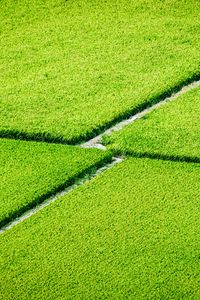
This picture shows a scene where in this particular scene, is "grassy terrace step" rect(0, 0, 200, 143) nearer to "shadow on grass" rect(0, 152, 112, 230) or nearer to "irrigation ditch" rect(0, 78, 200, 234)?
"irrigation ditch" rect(0, 78, 200, 234)

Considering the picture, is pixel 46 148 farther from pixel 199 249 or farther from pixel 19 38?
pixel 19 38

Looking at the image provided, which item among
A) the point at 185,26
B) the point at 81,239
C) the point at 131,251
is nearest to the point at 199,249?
the point at 131,251

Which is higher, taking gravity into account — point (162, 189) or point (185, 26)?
point (185, 26)

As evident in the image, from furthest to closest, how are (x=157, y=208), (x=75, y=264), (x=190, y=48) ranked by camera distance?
(x=190, y=48) → (x=157, y=208) → (x=75, y=264)

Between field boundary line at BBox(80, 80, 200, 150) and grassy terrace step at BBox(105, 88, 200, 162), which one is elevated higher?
field boundary line at BBox(80, 80, 200, 150)

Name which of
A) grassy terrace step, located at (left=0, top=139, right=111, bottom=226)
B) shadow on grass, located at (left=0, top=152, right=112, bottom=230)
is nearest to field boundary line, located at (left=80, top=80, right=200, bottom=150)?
grassy terrace step, located at (left=0, top=139, right=111, bottom=226)

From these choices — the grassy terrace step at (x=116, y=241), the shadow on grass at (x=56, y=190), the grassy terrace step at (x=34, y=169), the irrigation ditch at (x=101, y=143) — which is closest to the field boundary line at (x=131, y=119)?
the irrigation ditch at (x=101, y=143)
